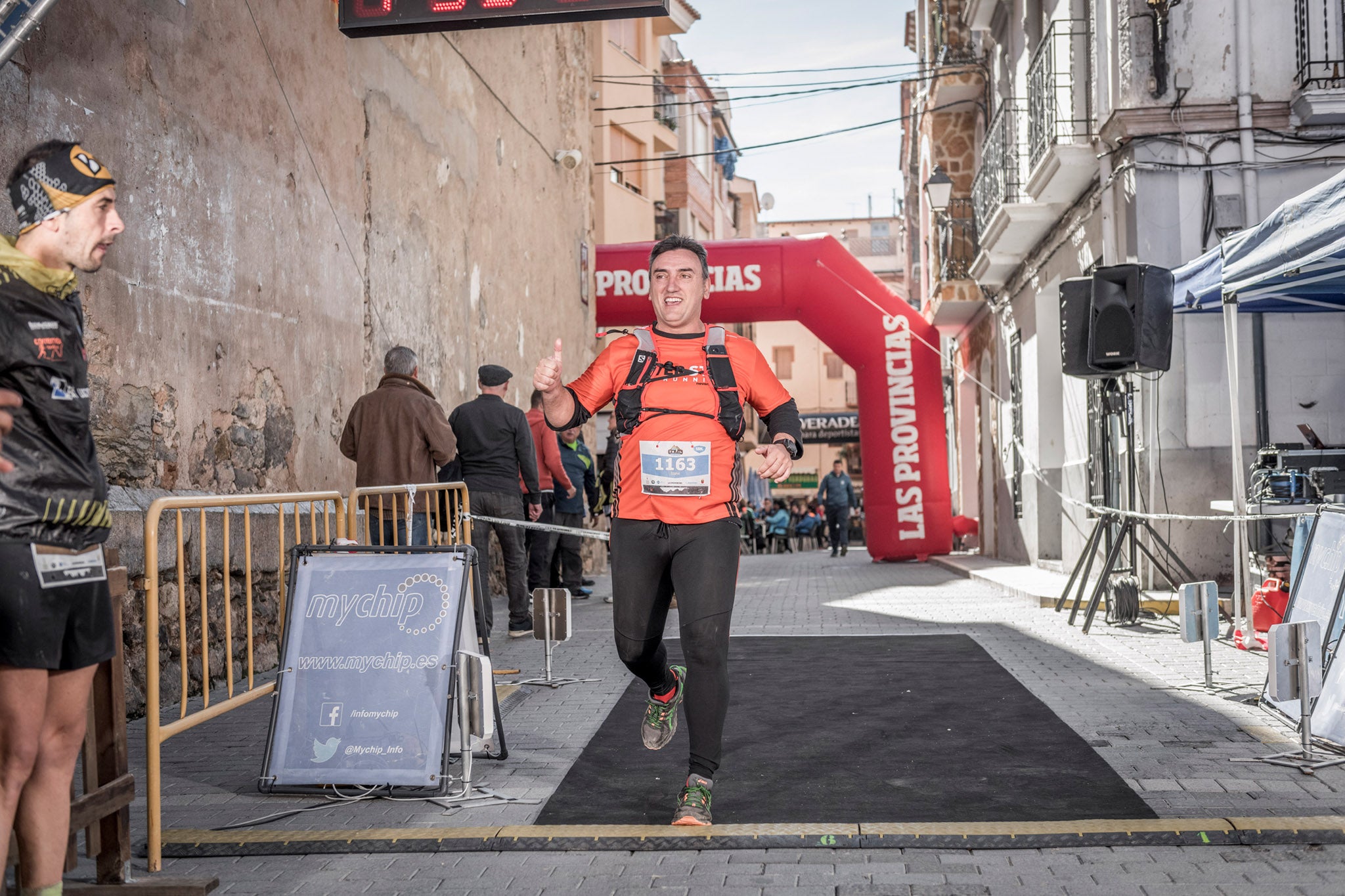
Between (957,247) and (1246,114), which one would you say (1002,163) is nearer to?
(957,247)

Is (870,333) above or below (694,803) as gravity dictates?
above

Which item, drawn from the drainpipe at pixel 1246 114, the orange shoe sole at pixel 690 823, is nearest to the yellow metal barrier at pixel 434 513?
the orange shoe sole at pixel 690 823

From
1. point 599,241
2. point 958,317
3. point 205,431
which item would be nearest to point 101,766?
point 205,431

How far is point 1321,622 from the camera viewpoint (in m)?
5.72

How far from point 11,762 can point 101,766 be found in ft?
2.28

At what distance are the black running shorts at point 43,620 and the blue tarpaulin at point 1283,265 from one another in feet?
21.3

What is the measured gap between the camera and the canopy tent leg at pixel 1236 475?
9.05 metres

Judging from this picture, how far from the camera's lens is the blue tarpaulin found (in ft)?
24.4

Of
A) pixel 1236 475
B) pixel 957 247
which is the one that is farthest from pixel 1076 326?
pixel 957 247

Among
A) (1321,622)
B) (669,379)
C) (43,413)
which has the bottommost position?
(1321,622)

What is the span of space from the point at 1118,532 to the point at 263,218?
712 cm

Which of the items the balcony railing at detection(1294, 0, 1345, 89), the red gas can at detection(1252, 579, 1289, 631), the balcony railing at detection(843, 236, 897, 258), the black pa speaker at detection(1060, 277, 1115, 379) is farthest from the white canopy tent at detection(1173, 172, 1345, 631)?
the balcony railing at detection(843, 236, 897, 258)

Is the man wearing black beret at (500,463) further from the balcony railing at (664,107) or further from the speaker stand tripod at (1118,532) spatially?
the balcony railing at (664,107)

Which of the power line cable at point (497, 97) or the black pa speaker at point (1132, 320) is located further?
the power line cable at point (497, 97)
